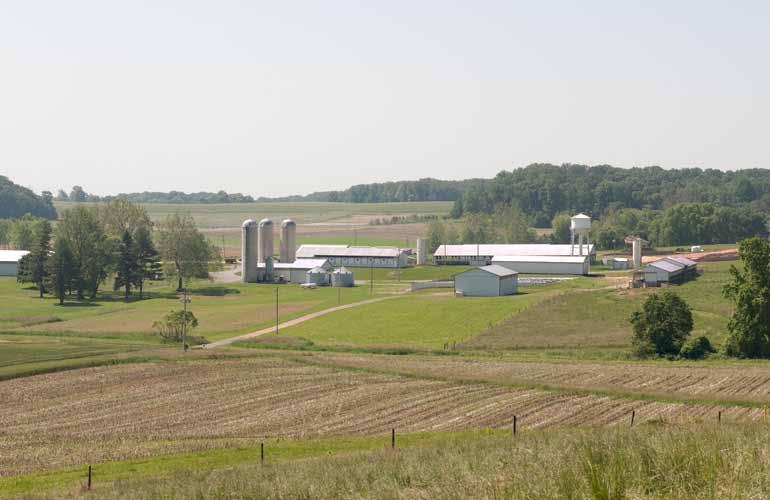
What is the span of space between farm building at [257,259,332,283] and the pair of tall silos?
1554 millimetres

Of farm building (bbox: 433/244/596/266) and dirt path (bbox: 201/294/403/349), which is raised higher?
farm building (bbox: 433/244/596/266)

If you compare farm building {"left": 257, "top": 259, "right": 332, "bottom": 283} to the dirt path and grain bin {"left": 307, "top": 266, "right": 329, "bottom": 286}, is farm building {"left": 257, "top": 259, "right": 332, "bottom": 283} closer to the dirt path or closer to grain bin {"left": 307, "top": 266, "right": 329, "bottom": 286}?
grain bin {"left": 307, "top": 266, "right": 329, "bottom": 286}

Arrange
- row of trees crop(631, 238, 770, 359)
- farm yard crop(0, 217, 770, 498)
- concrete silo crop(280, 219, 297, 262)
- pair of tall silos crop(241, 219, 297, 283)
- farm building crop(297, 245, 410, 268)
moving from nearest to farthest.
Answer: farm yard crop(0, 217, 770, 498), row of trees crop(631, 238, 770, 359), pair of tall silos crop(241, 219, 297, 283), farm building crop(297, 245, 410, 268), concrete silo crop(280, 219, 297, 262)

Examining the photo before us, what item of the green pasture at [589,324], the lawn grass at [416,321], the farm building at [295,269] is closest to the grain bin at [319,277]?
the farm building at [295,269]

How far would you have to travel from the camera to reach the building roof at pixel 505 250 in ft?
430

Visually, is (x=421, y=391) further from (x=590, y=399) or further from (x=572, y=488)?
(x=572, y=488)

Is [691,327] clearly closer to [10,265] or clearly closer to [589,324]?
[589,324]

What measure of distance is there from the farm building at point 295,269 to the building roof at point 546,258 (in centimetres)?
2202

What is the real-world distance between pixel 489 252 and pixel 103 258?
173ft

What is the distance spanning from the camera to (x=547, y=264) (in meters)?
120

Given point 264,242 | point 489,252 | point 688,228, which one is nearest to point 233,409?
point 264,242

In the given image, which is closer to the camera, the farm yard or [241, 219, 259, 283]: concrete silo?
the farm yard

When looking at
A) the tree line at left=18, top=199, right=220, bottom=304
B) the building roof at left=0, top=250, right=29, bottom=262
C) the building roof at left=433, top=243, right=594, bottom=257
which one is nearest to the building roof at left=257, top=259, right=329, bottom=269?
the tree line at left=18, top=199, right=220, bottom=304

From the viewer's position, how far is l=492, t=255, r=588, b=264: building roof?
118119mm
